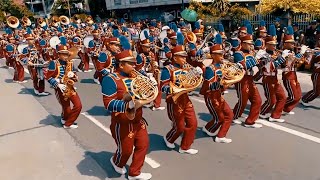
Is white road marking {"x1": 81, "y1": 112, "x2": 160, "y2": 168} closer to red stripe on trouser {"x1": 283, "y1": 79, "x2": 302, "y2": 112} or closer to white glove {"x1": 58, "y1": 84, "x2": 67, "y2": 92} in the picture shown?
white glove {"x1": 58, "y1": 84, "x2": 67, "y2": 92}

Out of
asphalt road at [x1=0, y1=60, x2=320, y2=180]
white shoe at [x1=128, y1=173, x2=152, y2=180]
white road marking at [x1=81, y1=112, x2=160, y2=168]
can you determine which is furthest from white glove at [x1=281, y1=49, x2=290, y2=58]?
white shoe at [x1=128, y1=173, x2=152, y2=180]

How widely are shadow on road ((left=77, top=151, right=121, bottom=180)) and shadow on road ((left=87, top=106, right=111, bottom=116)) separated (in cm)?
275

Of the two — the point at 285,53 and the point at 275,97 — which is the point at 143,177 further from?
the point at 285,53

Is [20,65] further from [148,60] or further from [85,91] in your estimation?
[148,60]

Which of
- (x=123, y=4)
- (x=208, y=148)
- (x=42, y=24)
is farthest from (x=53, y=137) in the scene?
(x=123, y=4)

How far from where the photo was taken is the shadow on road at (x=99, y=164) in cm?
598

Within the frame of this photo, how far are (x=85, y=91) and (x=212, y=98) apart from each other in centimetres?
663

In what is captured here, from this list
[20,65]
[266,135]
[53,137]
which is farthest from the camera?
[20,65]

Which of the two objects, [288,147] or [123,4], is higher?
[123,4]

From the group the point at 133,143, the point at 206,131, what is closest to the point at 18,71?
the point at 206,131

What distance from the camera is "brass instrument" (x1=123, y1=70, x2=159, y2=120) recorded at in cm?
486

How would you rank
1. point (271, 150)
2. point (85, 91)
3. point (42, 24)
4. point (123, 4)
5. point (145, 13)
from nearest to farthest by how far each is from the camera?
point (271, 150), point (85, 91), point (42, 24), point (145, 13), point (123, 4)

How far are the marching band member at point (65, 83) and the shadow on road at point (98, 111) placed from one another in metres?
1.12

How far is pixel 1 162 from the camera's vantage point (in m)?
6.69
